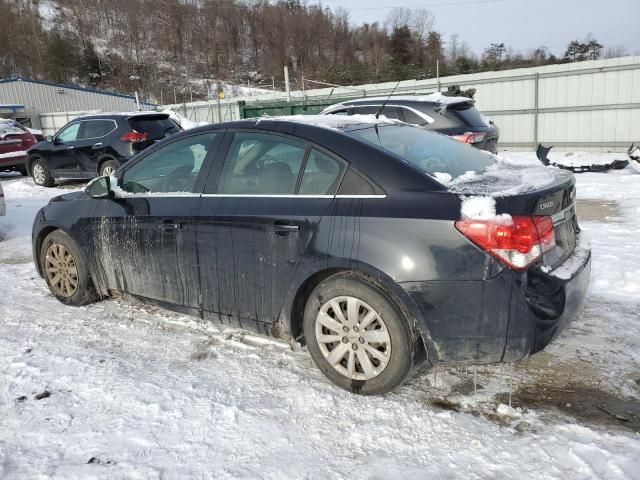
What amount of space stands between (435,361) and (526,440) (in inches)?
22.2

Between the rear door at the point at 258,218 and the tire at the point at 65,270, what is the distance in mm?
1496

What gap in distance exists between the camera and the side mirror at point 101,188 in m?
4.23

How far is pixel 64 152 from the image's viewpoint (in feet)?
41.3

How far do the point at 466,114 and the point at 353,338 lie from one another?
6.57 m

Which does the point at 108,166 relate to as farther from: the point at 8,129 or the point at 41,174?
the point at 8,129

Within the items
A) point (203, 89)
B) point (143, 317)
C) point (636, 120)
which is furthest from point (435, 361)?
point (203, 89)

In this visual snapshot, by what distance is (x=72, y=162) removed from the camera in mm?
12461

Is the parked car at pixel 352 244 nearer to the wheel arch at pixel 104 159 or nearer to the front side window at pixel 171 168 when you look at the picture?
the front side window at pixel 171 168

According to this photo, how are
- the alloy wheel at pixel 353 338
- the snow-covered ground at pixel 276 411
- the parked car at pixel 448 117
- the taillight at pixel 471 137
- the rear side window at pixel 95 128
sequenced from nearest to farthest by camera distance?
the snow-covered ground at pixel 276 411
the alloy wheel at pixel 353 338
the taillight at pixel 471 137
the parked car at pixel 448 117
the rear side window at pixel 95 128

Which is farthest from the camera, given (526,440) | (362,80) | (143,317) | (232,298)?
(362,80)

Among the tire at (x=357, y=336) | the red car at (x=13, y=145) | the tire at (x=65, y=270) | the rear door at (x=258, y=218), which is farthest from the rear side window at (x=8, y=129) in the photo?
the tire at (x=357, y=336)

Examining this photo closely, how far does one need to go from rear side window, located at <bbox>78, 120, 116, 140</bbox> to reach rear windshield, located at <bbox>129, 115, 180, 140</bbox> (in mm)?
522

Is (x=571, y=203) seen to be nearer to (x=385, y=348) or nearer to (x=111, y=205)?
(x=385, y=348)

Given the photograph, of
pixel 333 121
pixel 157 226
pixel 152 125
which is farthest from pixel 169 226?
pixel 152 125
